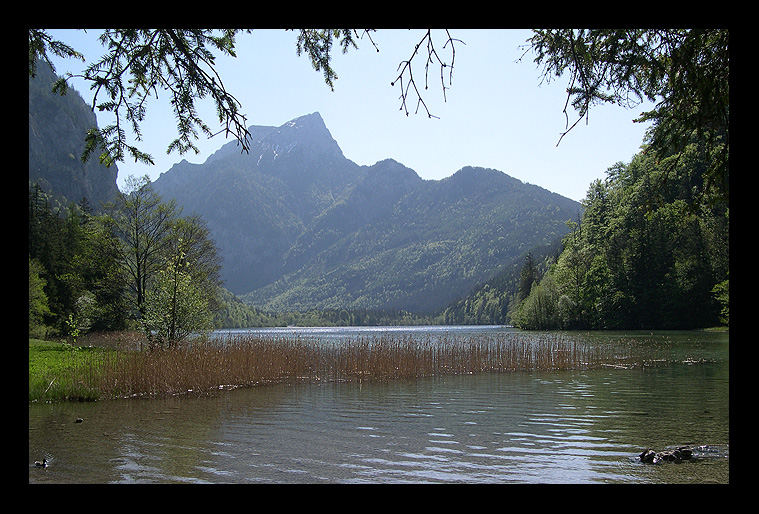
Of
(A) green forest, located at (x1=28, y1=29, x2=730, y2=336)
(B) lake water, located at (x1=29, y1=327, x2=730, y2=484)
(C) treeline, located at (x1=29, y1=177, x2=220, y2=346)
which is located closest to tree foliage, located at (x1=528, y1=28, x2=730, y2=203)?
(A) green forest, located at (x1=28, y1=29, x2=730, y2=336)

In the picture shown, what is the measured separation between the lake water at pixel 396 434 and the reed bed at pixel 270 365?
2.94ft

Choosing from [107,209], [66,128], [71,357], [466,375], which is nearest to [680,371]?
[466,375]

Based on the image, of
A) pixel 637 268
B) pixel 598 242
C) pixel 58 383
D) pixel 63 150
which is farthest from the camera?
pixel 63 150

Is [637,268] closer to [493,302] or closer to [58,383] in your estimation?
[58,383]

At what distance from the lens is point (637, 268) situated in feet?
202

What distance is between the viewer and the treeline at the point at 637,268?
55094 millimetres

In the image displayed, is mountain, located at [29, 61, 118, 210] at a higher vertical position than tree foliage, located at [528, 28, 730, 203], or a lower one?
higher

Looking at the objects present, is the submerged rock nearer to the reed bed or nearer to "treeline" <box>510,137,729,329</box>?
the reed bed

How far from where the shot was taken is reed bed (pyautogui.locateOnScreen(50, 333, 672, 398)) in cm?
1681

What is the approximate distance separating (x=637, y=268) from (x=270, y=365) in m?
51.0

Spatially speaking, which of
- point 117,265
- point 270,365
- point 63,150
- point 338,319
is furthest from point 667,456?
point 338,319

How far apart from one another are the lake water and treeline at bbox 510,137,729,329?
40611 millimetres

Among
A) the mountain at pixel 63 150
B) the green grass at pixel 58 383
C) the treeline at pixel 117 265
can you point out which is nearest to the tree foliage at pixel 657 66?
Answer: the green grass at pixel 58 383
